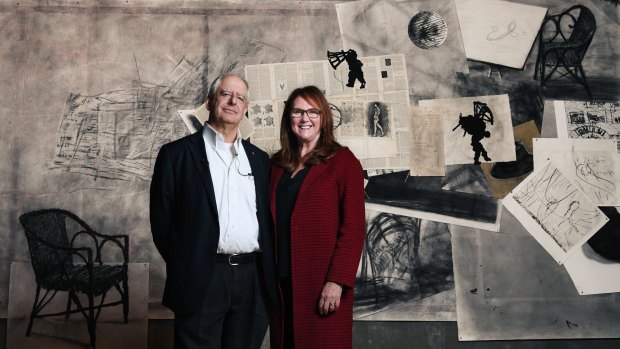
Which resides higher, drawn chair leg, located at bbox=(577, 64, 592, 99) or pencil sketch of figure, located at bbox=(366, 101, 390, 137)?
drawn chair leg, located at bbox=(577, 64, 592, 99)

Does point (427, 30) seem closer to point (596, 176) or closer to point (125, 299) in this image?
point (596, 176)

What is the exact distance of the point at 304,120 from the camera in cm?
223

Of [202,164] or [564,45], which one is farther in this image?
[564,45]

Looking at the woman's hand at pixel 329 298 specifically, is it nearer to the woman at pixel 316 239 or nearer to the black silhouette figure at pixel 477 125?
the woman at pixel 316 239

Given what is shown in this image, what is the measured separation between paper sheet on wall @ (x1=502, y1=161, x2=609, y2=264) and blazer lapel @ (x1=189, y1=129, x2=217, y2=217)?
2.02 metres

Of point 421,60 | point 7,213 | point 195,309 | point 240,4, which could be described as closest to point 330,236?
point 195,309

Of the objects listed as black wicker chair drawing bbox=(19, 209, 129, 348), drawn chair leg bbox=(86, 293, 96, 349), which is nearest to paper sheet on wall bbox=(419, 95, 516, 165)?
black wicker chair drawing bbox=(19, 209, 129, 348)

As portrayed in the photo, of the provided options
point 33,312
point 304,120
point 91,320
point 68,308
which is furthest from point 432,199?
point 33,312

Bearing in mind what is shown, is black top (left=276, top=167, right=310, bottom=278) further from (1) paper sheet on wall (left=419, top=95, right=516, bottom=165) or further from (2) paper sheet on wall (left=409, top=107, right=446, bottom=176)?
(1) paper sheet on wall (left=419, top=95, right=516, bottom=165)

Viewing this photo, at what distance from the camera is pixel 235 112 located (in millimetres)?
2131

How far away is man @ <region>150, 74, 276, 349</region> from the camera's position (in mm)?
1988

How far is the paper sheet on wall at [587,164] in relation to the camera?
342 centimetres

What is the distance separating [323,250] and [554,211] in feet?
6.29

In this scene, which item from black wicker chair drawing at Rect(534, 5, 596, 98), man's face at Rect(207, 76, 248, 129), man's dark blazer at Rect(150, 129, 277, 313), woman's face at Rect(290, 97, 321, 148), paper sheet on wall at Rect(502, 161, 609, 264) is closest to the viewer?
man's dark blazer at Rect(150, 129, 277, 313)
